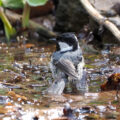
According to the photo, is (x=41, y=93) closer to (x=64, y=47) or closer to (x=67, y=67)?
(x=67, y=67)

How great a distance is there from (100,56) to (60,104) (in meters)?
2.51

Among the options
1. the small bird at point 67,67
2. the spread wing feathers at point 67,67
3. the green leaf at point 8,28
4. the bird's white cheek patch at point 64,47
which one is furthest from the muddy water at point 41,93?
the green leaf at point 8,28

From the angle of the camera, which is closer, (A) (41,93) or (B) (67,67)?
(A) (41,93)

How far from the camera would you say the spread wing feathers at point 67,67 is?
12.4 feet

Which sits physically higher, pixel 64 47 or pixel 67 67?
pixel 64 47

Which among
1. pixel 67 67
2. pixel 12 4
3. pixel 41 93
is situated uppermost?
pixel 12 4

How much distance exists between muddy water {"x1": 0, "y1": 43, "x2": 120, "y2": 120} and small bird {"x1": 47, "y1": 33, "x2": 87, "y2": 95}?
13 cm

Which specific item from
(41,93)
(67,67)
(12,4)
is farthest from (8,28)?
(41,93)

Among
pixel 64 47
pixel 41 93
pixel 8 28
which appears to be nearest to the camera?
pixel 41 93

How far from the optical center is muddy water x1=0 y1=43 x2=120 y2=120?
286 cm

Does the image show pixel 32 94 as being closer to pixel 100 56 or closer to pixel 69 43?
pixel 69 43

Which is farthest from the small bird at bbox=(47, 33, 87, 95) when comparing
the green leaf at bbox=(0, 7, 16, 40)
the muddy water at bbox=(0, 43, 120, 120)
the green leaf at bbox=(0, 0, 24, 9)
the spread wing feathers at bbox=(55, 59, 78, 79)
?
the green leaf at bbox=(0, 7, 16, 40)

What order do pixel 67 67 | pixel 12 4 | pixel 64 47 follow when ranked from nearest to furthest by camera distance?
pixel 67 67 < pixel 64 47 < pixel 12 4

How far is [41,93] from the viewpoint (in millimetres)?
3559
